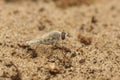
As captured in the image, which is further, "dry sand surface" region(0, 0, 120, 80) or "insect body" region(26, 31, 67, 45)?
"insect body" region(26, 31, 67, 45)

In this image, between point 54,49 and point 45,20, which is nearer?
point 54,49

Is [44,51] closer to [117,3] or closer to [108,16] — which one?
[108,16]

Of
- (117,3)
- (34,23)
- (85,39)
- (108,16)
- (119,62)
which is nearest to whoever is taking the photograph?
(119,62)

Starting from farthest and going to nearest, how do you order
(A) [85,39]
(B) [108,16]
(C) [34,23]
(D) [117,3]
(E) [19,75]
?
(D) [117,3] → (B) [108,16] → (C) [34,23] → (A) [85,39] → (E) [19,75]

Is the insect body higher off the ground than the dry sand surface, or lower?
higher

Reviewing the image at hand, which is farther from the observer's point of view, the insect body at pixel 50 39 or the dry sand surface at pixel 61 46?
the insect body at pixel 50 39

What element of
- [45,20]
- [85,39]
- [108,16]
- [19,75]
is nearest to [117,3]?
[108,16]

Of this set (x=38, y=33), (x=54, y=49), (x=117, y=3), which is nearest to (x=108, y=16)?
(x=117, y=3)

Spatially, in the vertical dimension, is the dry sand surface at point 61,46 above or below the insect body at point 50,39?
below
